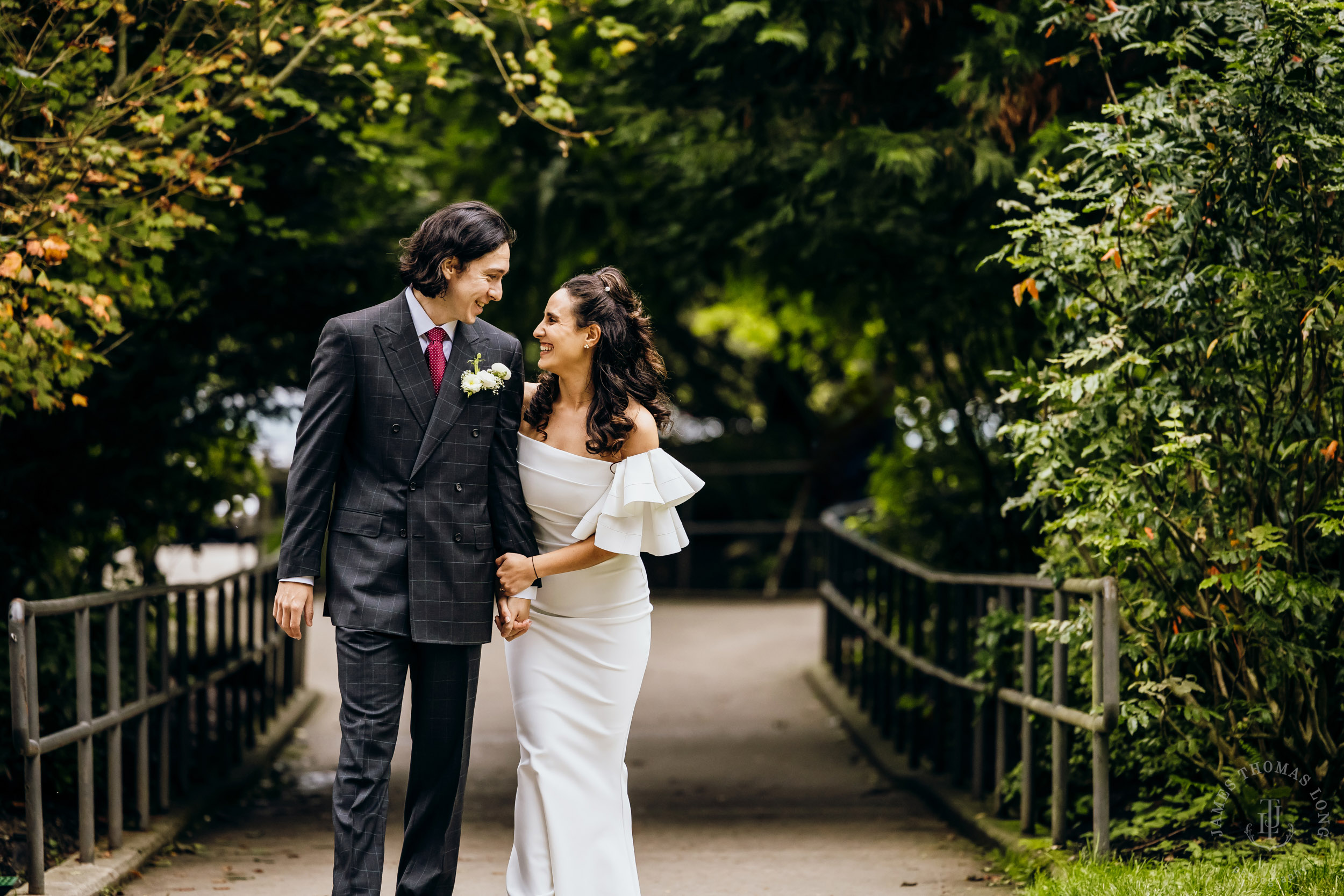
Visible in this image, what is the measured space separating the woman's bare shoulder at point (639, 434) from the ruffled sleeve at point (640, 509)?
25mm

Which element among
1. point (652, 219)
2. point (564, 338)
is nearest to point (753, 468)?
point (652, 219)

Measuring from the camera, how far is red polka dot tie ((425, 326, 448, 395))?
148 inches

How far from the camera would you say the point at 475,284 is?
3.76m

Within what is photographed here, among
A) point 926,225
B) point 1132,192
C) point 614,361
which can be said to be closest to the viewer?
point 614,361

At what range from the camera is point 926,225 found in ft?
22.6

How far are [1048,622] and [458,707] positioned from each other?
2.38m

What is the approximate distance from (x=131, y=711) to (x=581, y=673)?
229cm

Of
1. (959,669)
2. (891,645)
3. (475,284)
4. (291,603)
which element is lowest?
(891,645)

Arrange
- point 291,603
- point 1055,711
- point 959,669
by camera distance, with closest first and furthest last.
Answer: point 291,603, point 1055,711, point 959,669

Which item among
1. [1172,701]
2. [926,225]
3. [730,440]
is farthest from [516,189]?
[730,440]

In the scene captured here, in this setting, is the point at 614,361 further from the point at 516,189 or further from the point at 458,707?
the point at 516,189

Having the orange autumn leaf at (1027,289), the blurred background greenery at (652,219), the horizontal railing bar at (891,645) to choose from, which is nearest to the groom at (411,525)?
the orange autumn leaf at (1027,289)

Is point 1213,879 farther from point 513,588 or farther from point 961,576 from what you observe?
point 961,576

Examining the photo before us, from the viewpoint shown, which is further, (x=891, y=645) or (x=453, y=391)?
(x=891, y=645)
